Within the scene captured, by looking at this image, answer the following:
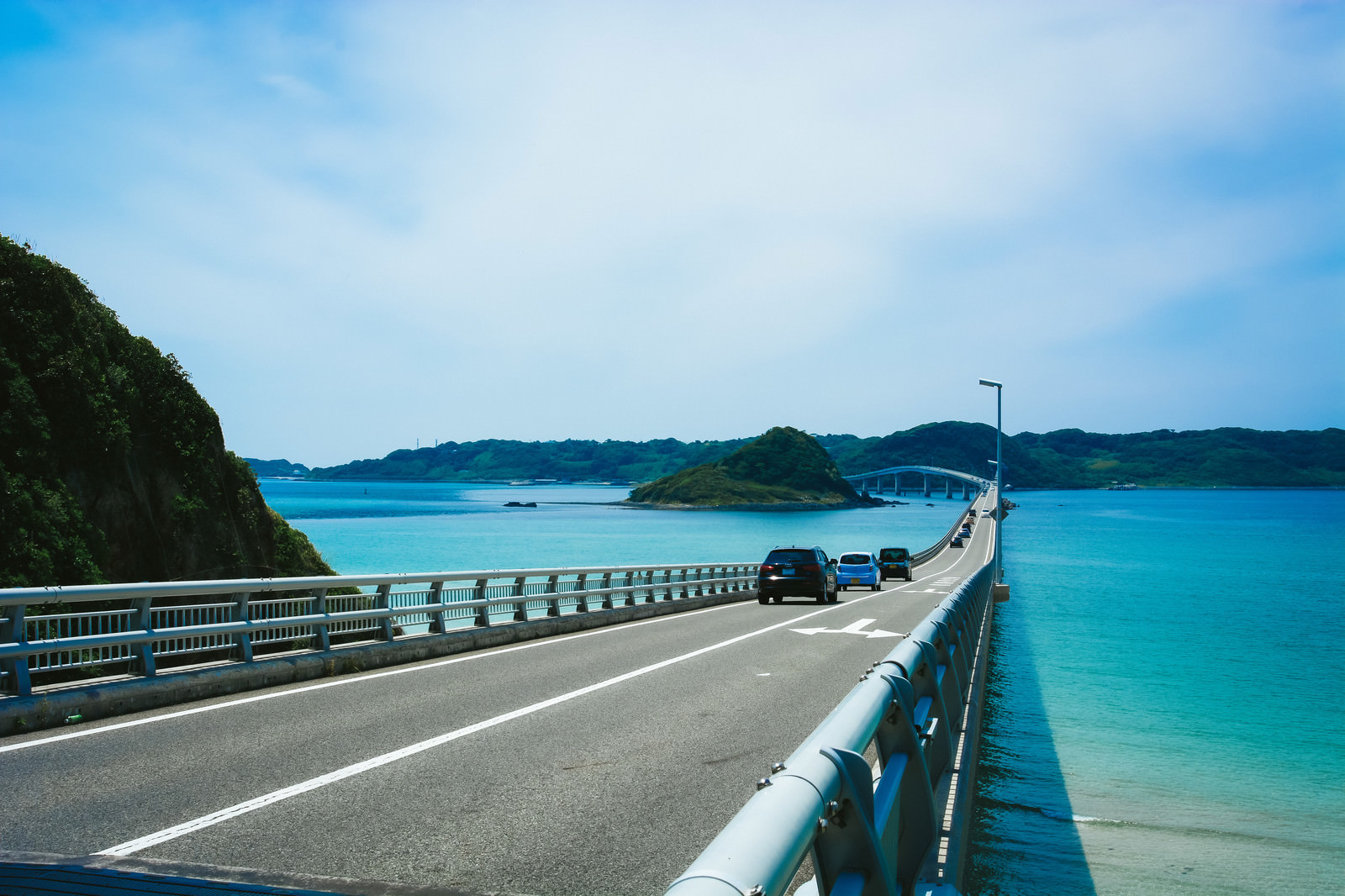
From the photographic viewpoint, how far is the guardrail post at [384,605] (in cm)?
1441

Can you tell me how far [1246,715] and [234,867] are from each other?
2576 cm

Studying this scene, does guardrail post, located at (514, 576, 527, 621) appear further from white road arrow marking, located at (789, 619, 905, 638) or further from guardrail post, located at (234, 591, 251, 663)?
guardrail post, located at (234, 591, 251, 663)

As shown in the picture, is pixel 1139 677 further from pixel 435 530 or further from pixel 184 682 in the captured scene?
pixel 435 530

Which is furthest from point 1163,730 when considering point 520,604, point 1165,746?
point 520,604

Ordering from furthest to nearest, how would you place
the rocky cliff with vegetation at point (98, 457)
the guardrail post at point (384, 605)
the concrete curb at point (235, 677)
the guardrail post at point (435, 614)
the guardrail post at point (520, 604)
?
1. the guardrail post at point (520, 604)
2. the rocky cliff with vegetation at point (98, 457)
3. the guardrail post at point (435, 614)
4. the guardrail post at point (384, 605)
5. the concrete curb at point (235, 677)

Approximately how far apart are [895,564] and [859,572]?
11.2 meters

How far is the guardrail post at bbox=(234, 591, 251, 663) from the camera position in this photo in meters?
11.6

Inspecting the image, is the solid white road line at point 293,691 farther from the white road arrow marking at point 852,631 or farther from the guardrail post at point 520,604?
the white road arrow marking at point 852,631

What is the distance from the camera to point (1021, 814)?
1348cm

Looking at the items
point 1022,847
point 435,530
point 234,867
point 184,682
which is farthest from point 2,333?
point 435,530

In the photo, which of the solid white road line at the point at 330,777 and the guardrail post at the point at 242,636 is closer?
the solid white road line at the point at 330,777

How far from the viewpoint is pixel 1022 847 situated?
1177 centimetres

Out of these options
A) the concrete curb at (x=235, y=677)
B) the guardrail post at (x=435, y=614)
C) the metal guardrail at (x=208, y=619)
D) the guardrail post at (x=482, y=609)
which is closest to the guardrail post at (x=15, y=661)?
the metal guardrail at (x=208, y=619)

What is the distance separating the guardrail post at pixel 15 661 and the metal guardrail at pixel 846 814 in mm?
7739
